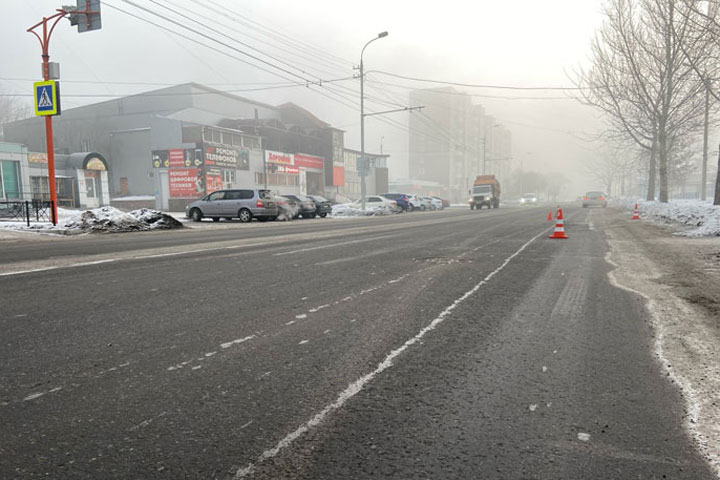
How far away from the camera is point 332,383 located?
2623 mm

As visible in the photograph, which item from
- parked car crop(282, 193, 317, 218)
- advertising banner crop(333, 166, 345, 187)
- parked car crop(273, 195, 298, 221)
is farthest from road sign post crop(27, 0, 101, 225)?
advertising banner crop(333, 166, 345, 187)

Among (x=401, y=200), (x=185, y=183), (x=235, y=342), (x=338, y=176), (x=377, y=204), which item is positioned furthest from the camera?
(x=338, y=176)

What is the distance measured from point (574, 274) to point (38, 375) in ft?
20.5

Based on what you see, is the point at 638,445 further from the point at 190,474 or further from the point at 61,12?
the point at 61,12

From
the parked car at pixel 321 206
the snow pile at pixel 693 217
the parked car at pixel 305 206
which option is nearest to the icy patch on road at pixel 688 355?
the snow pile at pixel 693 217

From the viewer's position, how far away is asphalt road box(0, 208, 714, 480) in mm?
1867

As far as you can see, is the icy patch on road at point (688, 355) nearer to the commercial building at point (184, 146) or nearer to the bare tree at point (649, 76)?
the bare tree at point (649, 76)

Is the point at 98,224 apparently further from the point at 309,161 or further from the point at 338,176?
the point at 338,176

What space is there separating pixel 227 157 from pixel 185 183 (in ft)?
15.8

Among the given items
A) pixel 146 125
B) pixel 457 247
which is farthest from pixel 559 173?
pixel 457 247

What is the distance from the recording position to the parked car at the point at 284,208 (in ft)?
75.8

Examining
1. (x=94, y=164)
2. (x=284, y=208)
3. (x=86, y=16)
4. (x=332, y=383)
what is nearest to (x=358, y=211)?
(x=284, y=208)

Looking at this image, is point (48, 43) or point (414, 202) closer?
point (48, 43)

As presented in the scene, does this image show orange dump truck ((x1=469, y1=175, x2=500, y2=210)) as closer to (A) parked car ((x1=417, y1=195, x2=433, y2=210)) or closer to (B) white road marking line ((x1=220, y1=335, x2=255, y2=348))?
(A) parked car ((x1=417, y1=195, x2=433, y2=210))
